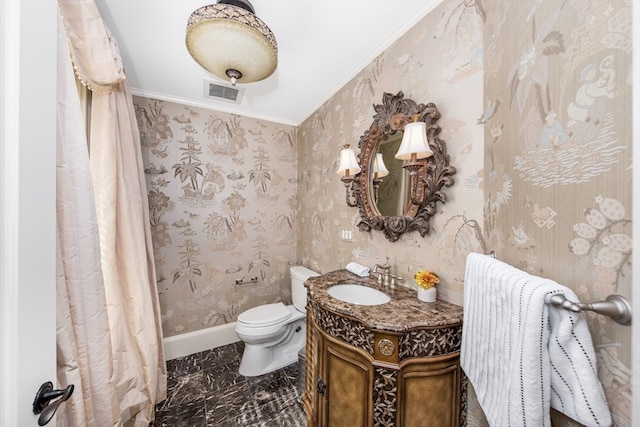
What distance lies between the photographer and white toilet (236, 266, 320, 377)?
1.87 m

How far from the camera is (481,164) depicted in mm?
1017

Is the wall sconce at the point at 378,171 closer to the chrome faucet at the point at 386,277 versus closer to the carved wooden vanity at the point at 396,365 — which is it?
the chrome faucet at the point at 386,277

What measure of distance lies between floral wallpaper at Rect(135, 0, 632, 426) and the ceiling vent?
0.77 feet

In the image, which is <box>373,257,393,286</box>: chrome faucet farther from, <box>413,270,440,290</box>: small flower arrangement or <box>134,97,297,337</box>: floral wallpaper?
<box>134,97,297,337</box>: floral wallpaper

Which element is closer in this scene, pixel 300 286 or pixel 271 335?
pixel 271 335

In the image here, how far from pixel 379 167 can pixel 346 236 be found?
0.63 meters

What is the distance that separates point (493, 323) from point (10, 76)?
4.66 ft

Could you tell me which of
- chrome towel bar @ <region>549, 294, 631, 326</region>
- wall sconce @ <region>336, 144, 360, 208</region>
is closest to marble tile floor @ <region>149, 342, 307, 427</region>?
wall sconce @ <region>336, 144, 360, 208</region>

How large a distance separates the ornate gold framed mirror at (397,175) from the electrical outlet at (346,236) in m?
0.20

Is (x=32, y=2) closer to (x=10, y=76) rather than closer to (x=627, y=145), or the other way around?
(x=10, y=76)

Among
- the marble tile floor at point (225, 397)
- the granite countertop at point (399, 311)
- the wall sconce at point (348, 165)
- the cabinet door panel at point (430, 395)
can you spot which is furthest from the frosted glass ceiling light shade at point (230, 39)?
the marble tile floor at point (225, 397)

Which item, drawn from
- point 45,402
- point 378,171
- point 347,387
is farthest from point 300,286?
point 45,402

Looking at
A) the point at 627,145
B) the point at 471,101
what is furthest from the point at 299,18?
the point at 627,145

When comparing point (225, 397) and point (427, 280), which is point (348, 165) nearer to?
point (427, 280)
